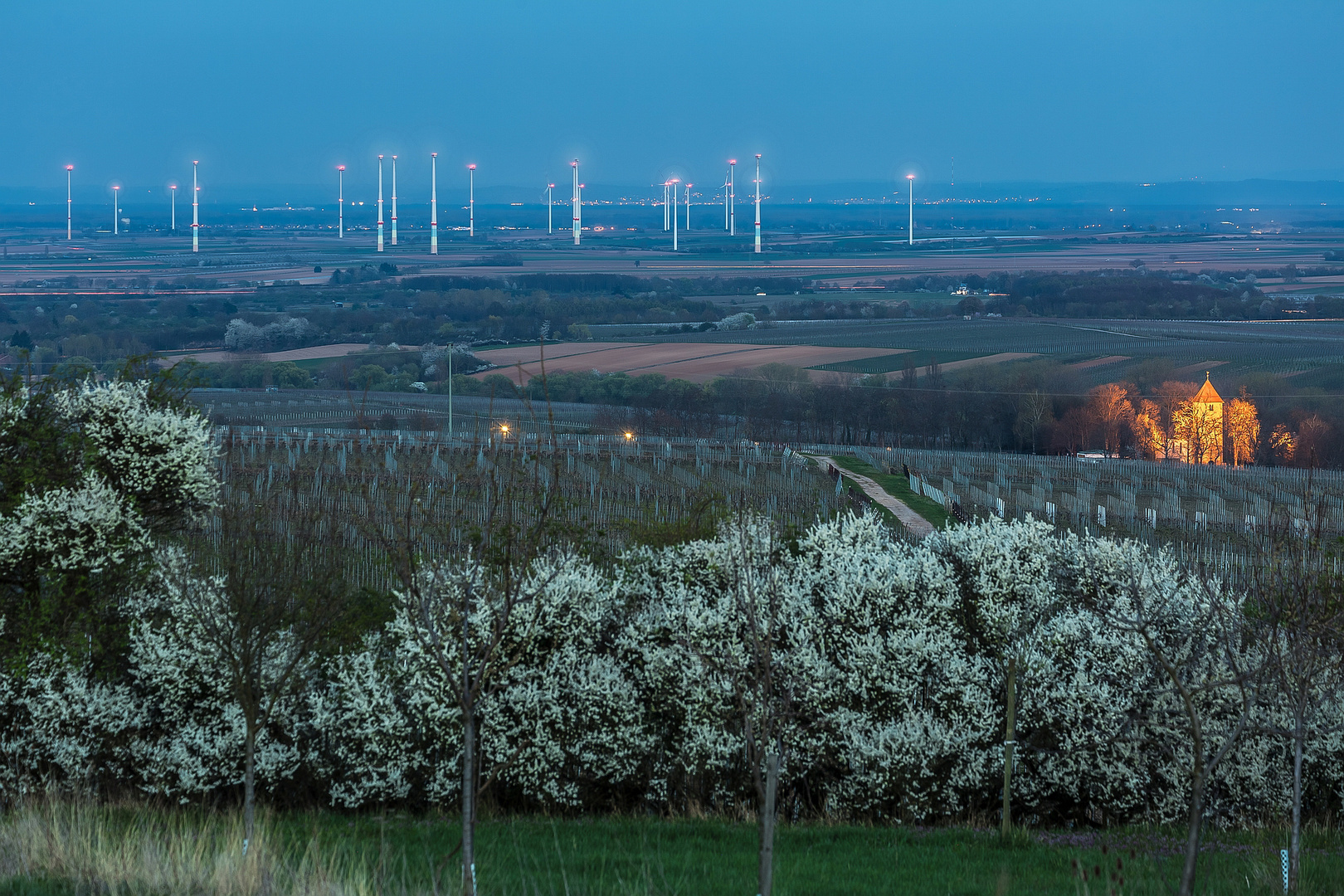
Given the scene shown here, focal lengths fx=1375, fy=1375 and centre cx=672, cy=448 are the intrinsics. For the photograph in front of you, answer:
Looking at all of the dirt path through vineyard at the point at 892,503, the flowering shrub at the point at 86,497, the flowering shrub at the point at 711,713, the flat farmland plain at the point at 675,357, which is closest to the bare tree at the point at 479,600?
the flowering shrub at the point at 711,713

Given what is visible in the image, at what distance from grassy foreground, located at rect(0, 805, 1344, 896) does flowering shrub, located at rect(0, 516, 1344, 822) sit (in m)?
0.79

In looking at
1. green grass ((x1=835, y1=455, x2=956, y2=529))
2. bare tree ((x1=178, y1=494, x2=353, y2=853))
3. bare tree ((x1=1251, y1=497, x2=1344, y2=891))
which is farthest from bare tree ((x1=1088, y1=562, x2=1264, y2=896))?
green grass ((x1=835, y1=455, x2=956, y2=529))

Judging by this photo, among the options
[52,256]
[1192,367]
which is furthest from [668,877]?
[52,256]

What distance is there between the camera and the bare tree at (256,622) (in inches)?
498

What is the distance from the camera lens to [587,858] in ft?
39.9

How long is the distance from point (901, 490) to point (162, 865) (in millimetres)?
36530

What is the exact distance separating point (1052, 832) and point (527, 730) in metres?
5.62


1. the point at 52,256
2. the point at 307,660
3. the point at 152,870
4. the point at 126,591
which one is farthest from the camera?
the point at 52,256

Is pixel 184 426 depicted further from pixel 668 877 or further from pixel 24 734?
pixel 668 877

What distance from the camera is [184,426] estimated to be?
17.1 meters

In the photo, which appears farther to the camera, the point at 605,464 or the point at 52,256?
the point at 52,256

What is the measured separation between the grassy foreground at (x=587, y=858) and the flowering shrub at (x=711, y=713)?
789 mm

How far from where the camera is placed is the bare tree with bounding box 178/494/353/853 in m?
12.6

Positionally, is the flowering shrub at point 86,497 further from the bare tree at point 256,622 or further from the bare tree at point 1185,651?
the bare tree at point 1185,651
